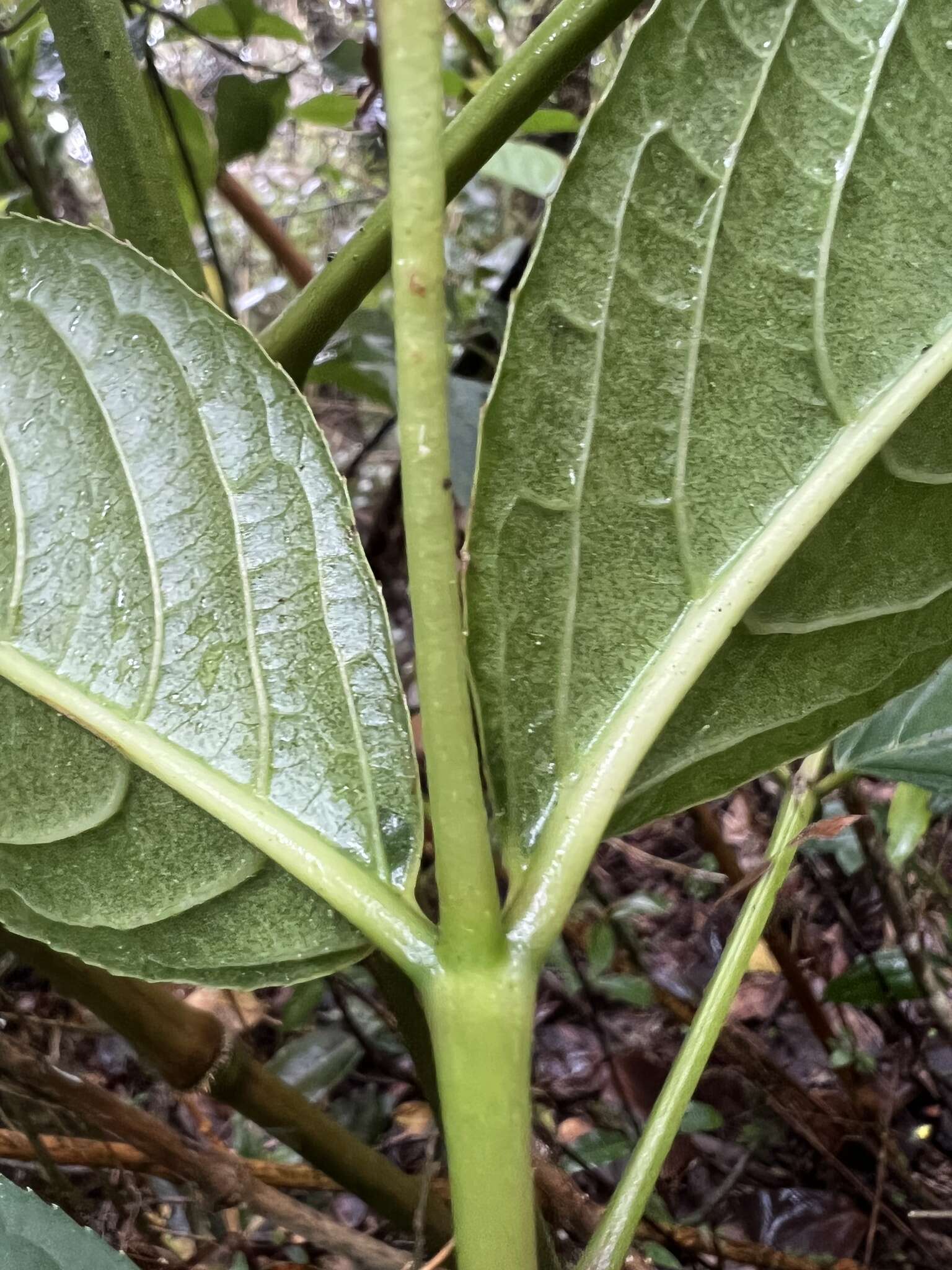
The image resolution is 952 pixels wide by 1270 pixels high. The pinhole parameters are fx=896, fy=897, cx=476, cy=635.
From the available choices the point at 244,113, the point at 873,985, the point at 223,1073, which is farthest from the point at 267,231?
the point at 873,985

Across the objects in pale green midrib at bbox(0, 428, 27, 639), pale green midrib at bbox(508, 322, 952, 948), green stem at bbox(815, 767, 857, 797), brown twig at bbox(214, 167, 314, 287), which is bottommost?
pale green midrib at bbox(0, 428, 27, 639)

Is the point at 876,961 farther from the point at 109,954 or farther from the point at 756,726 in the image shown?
the point at 109,954

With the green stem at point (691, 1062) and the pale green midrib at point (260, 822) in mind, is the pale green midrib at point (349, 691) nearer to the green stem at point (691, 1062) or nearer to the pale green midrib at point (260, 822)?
the pale green midrib at point (260, 822)

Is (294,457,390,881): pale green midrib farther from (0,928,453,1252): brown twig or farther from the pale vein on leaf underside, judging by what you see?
(0,928,453,1252): brown twig

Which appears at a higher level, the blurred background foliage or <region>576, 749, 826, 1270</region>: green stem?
the blurred background foliage

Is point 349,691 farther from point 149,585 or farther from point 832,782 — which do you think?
point 832,782

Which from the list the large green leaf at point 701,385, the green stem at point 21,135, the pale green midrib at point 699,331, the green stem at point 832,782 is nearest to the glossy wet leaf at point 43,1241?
the large green leaf at point 701,385

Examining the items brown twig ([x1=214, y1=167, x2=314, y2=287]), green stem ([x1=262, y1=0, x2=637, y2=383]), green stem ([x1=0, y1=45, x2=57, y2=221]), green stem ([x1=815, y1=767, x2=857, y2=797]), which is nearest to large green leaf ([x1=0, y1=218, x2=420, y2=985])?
green stem ([x1=262, y1=0, x2=637, y2=383])
